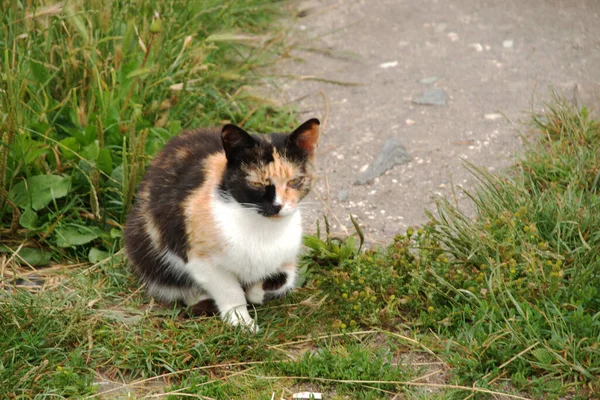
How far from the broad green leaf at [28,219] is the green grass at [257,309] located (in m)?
0.03

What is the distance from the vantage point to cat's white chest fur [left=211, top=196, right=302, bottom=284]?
11.0 ft

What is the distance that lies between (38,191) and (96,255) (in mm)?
464

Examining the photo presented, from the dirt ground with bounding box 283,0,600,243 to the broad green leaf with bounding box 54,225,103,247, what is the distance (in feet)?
3.96

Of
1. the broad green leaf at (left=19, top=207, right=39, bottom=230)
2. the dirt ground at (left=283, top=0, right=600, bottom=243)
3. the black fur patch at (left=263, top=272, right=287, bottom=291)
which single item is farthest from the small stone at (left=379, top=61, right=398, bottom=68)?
the broad green leaf at (left=19, top=207, right=39, bottom=230)

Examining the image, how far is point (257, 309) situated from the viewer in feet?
12.2

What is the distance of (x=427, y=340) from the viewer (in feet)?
11.2

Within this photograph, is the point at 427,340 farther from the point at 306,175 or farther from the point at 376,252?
the point at 306,175

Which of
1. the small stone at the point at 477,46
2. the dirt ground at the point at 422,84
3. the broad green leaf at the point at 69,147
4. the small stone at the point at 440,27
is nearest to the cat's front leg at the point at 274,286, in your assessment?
the dirt ground at the point at 422,84

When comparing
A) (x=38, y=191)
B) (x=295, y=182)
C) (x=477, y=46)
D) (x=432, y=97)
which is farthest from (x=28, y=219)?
(x=477, y=46)

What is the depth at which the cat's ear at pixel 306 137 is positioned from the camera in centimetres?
332

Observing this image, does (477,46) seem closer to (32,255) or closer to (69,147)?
(69,147)

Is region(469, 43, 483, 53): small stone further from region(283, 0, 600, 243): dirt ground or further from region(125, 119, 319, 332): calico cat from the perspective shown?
region(125, 119, 319, 332): calico cat

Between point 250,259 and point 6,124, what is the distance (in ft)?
4.81

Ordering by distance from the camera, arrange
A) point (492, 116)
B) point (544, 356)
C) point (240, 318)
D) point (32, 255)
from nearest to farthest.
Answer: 1. point (544, 356)
2. point (240, 318)
3. point (32, 255)
4. point (492, 116)
